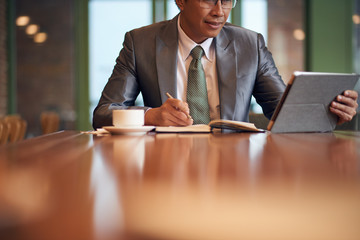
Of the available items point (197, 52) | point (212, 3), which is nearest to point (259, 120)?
point (197, 52)

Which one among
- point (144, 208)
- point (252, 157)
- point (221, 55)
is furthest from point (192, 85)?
point (144, 208)

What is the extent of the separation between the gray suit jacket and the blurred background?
11.0 ft

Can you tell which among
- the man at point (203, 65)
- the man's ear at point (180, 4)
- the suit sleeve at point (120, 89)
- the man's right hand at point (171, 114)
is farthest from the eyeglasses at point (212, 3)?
the man's right hand at point (171, 114)

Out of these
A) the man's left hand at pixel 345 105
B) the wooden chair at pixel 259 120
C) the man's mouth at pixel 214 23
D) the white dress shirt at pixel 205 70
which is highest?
the man's mouth at pixel 214 23

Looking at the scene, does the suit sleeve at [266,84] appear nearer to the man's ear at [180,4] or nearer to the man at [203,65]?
the man at [203,65]

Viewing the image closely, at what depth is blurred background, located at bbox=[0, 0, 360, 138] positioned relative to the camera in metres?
5.43

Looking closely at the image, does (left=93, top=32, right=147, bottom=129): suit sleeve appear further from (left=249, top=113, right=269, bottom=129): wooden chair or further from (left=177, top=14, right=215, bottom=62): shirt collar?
(left=249, top=113, right=269, bottom=129): wooden chair

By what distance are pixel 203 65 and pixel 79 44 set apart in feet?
14.0

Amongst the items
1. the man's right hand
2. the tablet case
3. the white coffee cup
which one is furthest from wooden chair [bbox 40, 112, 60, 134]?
the tablet case

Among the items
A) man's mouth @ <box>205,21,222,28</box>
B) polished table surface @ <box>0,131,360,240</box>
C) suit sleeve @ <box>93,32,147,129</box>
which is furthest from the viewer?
man's mouth @ <box>205,21,222,28</box>

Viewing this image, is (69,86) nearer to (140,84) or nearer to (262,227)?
(140,84)

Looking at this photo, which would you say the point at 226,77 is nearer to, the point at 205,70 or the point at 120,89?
the point at 205,70

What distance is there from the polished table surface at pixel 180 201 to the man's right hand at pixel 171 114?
81 centimetres

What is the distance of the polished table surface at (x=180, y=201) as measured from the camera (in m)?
0.25
